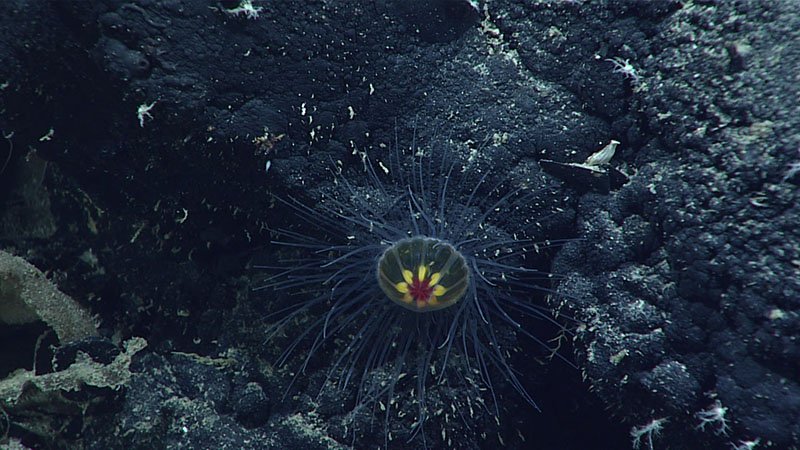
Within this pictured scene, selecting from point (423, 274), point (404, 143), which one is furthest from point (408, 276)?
point (404, 143)

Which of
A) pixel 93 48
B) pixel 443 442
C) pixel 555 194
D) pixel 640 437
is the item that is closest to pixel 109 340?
pixel 93 48

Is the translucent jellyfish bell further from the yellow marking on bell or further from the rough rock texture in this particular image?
the rough rock texture

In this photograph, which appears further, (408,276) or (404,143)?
(408,276)

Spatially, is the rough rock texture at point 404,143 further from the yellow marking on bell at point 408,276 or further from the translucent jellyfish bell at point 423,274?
the yellow marking on bell at point 408,276

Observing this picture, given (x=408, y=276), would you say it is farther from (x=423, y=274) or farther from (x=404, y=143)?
(x=404, y=143)

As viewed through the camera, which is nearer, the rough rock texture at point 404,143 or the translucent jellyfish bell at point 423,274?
the rough rock texture at point 404,143

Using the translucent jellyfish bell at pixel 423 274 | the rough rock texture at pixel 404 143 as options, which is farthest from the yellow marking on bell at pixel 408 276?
the rough rock texture at pixel 404 143

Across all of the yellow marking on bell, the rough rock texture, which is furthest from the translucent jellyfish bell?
the rough rock texture

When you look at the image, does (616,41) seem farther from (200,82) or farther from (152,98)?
(152,98)

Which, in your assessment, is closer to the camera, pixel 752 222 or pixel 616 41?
pixel 752 222
